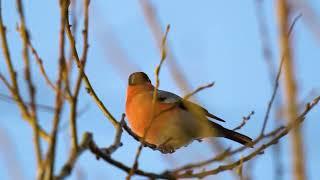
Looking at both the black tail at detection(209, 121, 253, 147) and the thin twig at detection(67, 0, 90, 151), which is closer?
the thin twig at detection(67, 0, 90, 151)

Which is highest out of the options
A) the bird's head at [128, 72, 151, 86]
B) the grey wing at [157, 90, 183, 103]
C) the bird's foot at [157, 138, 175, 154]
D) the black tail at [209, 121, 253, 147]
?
the bird's head at [128, 72, 151, 86]

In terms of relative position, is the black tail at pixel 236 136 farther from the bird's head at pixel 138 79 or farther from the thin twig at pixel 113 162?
the thin twig at pixel 113 162

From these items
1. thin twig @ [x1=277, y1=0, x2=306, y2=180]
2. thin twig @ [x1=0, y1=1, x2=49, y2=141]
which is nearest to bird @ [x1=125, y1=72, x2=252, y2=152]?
thin twig @ [x1=0, y1=1, x2=49, y2=141]

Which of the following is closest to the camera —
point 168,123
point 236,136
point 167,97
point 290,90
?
point 290,90

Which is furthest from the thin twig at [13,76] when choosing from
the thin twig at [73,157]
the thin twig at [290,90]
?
the thin twig at [290,90]

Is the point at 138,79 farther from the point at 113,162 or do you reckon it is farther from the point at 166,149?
the point at 113,162

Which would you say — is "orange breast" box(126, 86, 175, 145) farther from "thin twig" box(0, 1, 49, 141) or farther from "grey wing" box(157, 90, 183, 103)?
"thin twig" box(0, 1, 49, 141)

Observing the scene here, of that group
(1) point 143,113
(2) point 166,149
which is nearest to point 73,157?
(2) point 166,149

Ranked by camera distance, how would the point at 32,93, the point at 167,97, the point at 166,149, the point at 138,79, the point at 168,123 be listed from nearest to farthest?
1. the point at 32,93
2. the point at 166,149
3. the point at 168,123
4. the point at 167,97
5. the point at 138,79

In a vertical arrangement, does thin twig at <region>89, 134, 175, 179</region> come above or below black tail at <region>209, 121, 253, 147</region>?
above

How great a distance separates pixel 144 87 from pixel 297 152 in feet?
11.5

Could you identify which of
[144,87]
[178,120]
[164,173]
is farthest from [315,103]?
[144,87]

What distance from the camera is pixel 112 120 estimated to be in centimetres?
349

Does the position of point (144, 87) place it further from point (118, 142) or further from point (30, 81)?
point (30, 81)
